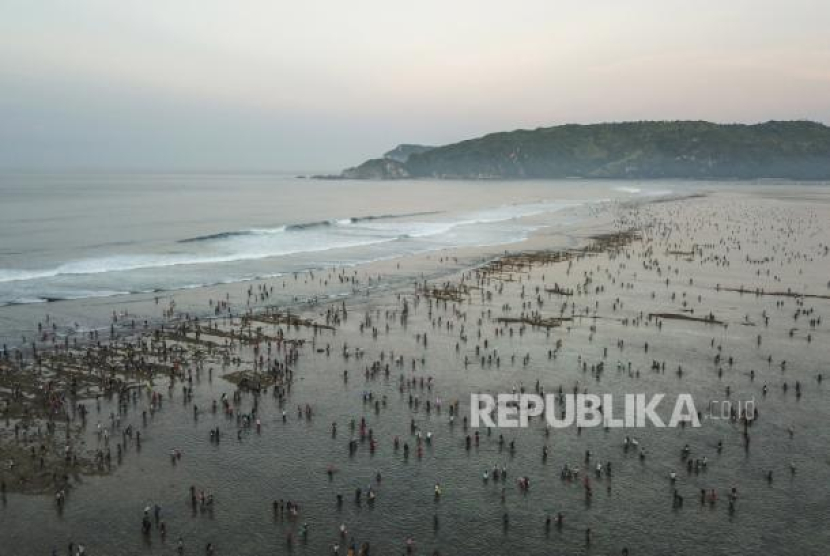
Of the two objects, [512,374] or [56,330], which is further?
[56,330]

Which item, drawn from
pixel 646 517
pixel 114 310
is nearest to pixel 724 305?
pixel 646 517

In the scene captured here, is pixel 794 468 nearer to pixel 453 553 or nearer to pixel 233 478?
pixel 453 553

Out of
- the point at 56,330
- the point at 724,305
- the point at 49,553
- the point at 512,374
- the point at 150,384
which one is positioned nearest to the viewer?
the point at 49,553

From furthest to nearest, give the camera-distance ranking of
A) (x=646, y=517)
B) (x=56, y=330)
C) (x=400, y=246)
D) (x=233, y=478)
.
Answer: (x=400, y=246) < (x=56, y=330) < (x=233, y=478) < (x=646, y=517)

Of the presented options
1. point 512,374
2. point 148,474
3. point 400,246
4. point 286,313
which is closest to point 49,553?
point 148,474

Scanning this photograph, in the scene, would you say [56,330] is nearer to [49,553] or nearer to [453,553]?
[49,553]

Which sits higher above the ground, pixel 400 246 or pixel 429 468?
pixel 400 246
